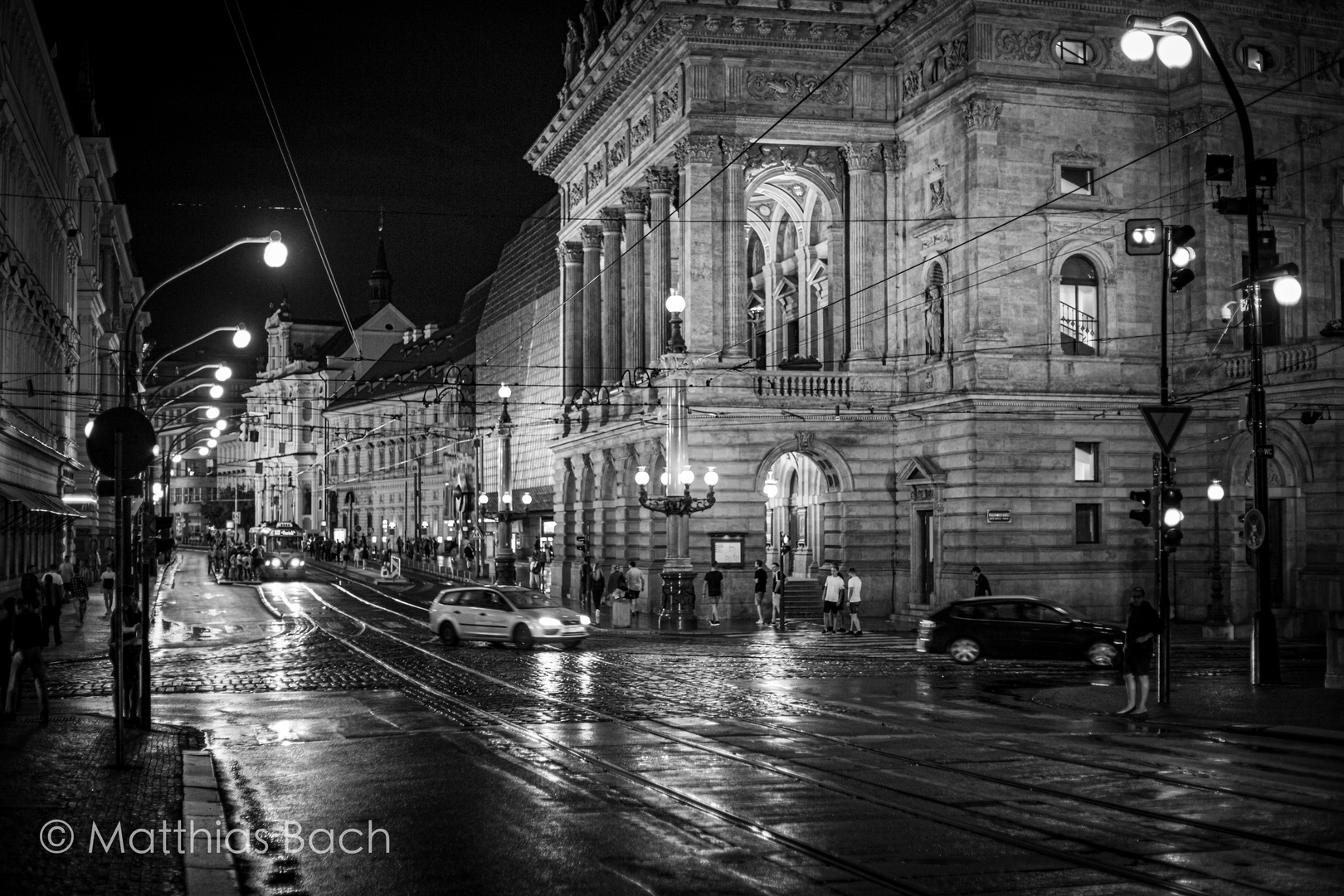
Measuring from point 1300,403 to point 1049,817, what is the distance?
105ft

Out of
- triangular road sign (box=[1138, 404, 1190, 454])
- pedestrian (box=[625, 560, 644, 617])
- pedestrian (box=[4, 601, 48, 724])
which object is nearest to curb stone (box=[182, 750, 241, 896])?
pedestrian (box=[4, 601, 48, 724])

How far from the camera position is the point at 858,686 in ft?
88.9

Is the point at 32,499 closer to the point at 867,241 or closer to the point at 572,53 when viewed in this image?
the point at 867,241

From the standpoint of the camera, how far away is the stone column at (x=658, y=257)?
54719 millimetres

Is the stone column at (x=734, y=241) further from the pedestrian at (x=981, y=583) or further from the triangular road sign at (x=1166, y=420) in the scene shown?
the triangular road sign at (x=1166, y=420)

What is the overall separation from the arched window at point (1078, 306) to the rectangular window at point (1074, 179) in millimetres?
1930

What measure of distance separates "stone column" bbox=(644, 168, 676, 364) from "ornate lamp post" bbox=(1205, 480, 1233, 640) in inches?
746

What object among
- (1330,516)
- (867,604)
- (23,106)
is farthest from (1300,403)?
(23,106)

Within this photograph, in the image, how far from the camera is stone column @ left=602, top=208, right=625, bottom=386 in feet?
204

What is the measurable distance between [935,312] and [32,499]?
26.3m

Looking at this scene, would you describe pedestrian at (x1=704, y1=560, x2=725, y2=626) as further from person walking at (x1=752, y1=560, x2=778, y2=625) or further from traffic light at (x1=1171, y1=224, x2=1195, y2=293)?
traffic light at (x1=1171, y1=224, x2=1195, y2=293)

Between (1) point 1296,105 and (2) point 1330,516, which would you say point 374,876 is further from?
(1) point 1296,105

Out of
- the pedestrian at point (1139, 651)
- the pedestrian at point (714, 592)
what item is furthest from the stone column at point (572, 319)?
the pedestrian at point (1139, 651)

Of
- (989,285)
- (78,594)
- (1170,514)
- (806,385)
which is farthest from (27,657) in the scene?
(806,385)
